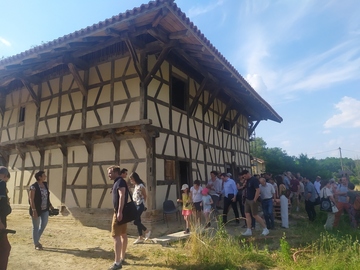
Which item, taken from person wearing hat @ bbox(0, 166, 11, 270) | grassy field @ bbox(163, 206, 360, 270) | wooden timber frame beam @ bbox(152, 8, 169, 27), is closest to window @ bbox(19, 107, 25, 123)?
wooden timber frame beam @ bbox(152, 8, 169, 27)

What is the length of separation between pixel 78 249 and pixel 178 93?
6.36 meters

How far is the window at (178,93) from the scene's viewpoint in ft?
32.1

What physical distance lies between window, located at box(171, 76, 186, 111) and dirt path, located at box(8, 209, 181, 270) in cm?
430

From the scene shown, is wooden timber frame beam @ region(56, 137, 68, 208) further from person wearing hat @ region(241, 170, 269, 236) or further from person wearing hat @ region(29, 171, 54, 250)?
person wearing hat @ region(241, 170, 269, 236)

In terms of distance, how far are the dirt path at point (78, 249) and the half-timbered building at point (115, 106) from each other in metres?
0.85

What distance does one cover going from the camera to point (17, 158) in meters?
11.0

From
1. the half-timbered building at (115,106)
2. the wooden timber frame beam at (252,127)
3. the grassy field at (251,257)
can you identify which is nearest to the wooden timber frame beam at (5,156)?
the half-timbered building at (115,106)

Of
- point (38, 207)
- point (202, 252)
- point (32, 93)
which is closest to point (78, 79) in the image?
point (32, 93)

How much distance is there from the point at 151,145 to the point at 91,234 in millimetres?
2849

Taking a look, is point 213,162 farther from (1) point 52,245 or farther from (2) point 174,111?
(1) point 52,245

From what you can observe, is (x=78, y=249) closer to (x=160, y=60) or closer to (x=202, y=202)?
(x=202, y=202)

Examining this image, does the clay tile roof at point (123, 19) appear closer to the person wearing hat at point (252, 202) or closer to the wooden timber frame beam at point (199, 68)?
the wooden timber frame beam at point (199, 68)

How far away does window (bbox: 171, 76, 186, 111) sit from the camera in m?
9.80

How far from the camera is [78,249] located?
224 inches
